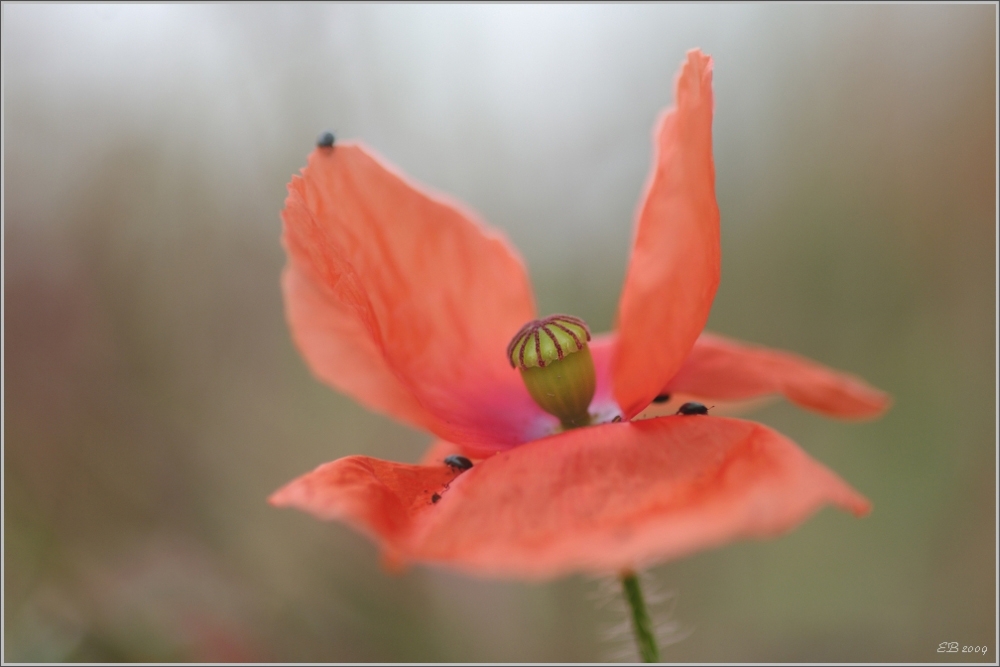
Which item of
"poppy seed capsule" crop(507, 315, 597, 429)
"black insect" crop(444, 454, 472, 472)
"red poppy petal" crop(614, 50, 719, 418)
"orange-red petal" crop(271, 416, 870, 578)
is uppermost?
"red poppy petal" crop(614, 50, 719, 418)

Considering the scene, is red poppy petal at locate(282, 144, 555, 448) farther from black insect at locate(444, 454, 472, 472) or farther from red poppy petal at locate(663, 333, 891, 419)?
red poppy petal at locate(663, 333, 891, 419)

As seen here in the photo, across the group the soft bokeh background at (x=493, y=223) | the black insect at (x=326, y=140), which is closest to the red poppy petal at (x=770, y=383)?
the black insect at (x=326, y=140)

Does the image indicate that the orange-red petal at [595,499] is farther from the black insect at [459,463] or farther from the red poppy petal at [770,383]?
the red poppy petal at [770,383]

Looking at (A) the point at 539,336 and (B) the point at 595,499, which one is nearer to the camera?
(B) the point at 595,499

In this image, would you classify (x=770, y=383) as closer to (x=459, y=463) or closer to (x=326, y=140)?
(x=459, y=463)

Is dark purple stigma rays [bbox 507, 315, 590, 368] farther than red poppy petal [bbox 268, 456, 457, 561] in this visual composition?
Yes

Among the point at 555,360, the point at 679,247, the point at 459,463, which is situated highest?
the point at 679,247

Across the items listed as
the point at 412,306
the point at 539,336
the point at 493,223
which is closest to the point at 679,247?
the point at 539,336

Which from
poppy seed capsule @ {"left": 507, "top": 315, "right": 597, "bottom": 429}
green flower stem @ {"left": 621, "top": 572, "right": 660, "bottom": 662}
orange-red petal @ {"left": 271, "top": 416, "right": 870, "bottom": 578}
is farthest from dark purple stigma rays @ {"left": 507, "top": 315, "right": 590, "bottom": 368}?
green flower stem @ {"left": 621, "top": 572, "right": 660, "bottom": 662}
